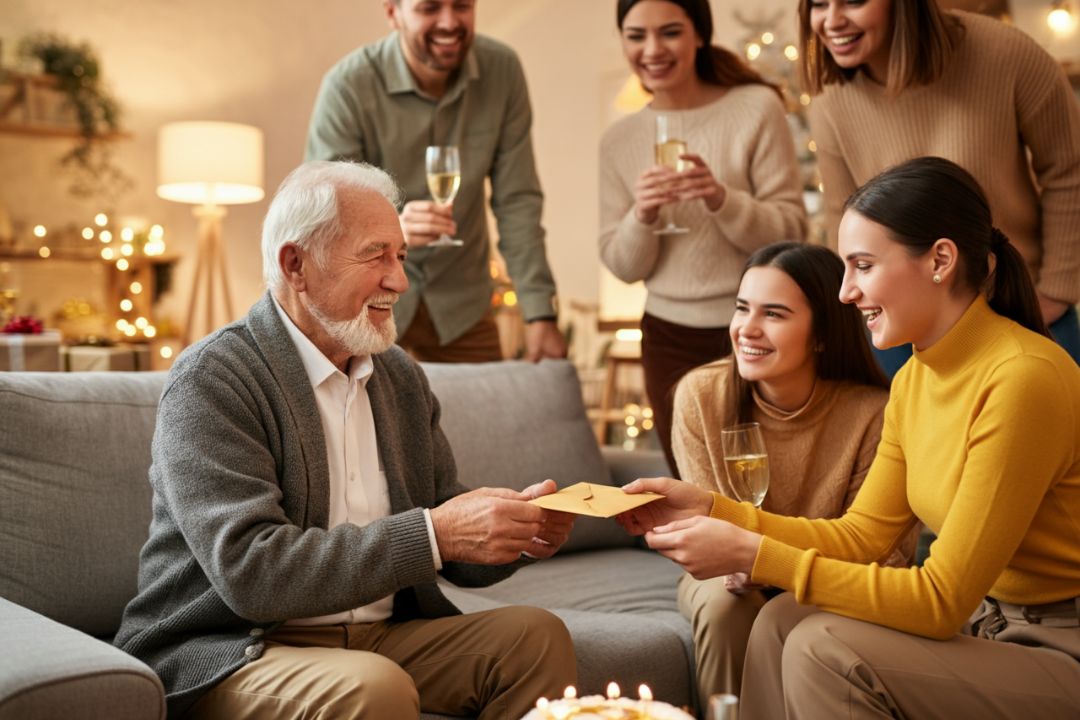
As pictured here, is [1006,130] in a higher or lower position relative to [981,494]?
higher

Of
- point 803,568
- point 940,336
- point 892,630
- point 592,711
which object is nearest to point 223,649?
point 592,711

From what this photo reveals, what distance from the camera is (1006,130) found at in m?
2.65

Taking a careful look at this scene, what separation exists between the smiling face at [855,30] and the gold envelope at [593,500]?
1.29 m

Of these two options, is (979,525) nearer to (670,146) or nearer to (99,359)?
(670,146)

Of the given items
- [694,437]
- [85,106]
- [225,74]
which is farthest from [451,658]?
[225,74]

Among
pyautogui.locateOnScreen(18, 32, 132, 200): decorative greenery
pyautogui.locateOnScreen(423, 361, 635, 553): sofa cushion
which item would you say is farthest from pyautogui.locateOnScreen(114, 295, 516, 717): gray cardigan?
pyautogui.locateOnScreen(18, 32, 132, 200): decorative greenery

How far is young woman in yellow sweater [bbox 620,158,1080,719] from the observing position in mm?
1660

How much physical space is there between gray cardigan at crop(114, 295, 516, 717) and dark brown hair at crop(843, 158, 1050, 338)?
0.87 metres

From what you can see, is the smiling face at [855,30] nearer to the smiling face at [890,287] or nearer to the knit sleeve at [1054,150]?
the knit sleeve at [1054,150]

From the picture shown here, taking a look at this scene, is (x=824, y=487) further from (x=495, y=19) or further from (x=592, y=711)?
(x=495, y=19)

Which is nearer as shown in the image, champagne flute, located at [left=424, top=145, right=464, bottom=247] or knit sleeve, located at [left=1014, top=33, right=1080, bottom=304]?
knit sleeve, located at [left=1014, top=33, right=1080, bottom=304]

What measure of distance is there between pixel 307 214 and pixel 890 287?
39.2 inches

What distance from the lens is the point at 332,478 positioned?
2.00 meters

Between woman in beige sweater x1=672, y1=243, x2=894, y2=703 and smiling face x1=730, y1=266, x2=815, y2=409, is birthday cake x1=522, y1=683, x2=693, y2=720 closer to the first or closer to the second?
woman in beige sweater x1=672, y1=243, x2=894, y2=703
